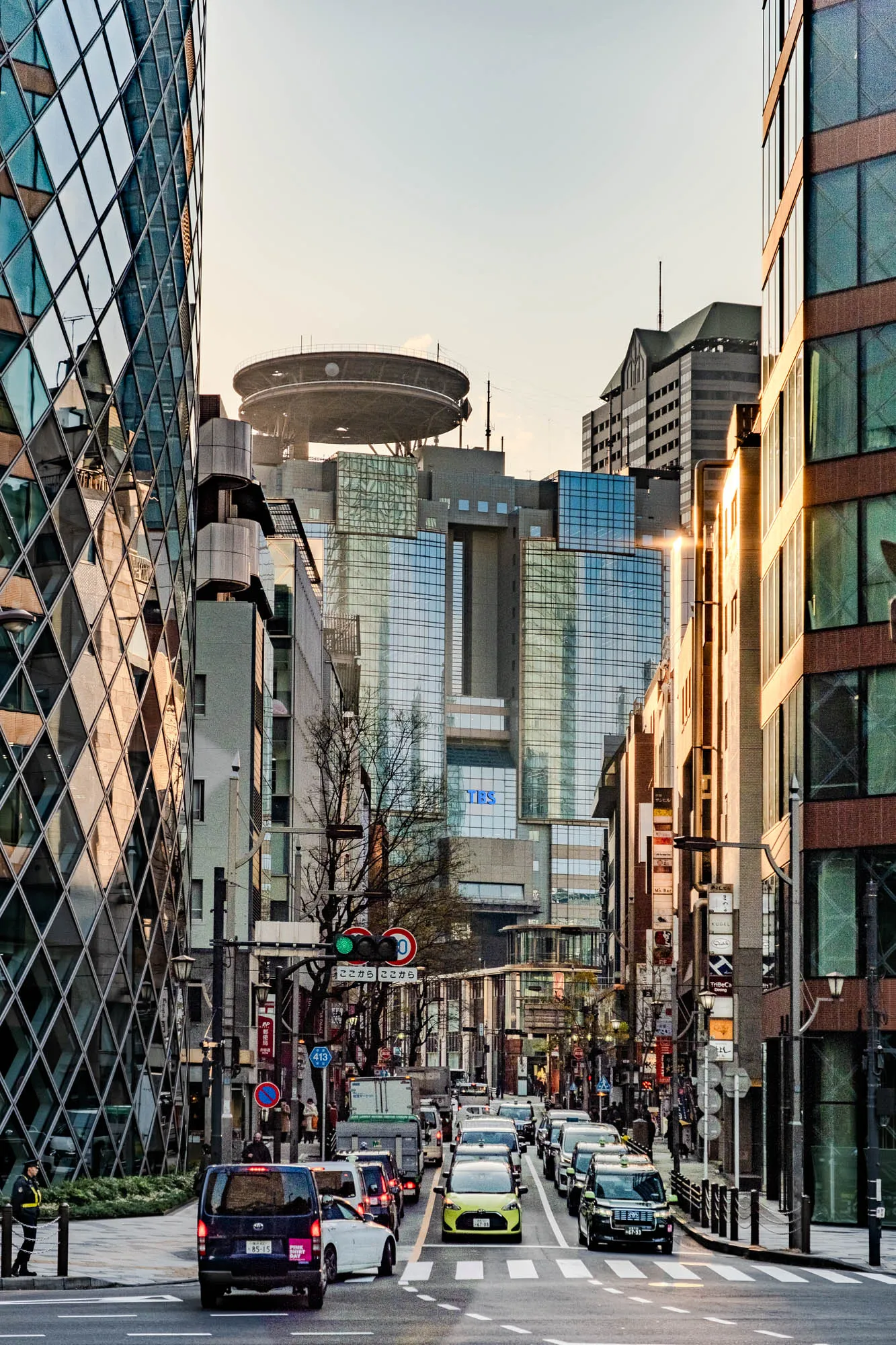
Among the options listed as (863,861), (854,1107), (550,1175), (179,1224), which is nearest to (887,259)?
(863,861)

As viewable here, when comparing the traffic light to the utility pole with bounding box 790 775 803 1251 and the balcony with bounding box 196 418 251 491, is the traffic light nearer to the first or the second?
the utility pole with bounding box 790 775 803 1251

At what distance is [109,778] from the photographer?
54062mm

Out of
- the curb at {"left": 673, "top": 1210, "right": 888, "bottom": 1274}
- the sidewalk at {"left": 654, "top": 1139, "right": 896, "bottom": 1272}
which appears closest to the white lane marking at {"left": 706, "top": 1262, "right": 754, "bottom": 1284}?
the curb at {"left": 673, "top": 1210, "right": 888, "bottom": 1274}

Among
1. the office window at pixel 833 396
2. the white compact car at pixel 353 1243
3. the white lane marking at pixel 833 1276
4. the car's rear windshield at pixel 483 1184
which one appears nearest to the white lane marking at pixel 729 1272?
the white lane marking at pixel 833 1276

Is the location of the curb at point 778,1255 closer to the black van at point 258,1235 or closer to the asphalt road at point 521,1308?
the asphalt road at point 521,1308

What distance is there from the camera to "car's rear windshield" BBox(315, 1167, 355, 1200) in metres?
36.0

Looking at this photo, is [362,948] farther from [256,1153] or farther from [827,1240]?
[827,1240]

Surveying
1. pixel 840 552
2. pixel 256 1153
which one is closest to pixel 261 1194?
pixel 256 1153

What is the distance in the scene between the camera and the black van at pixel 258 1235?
27.0 meters

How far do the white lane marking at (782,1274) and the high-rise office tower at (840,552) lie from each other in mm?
13263

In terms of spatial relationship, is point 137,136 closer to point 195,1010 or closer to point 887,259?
point 887,259

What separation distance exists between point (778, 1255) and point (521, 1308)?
1295 cm

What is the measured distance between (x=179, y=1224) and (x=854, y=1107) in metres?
17.3

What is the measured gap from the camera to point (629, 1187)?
40.4 metres
